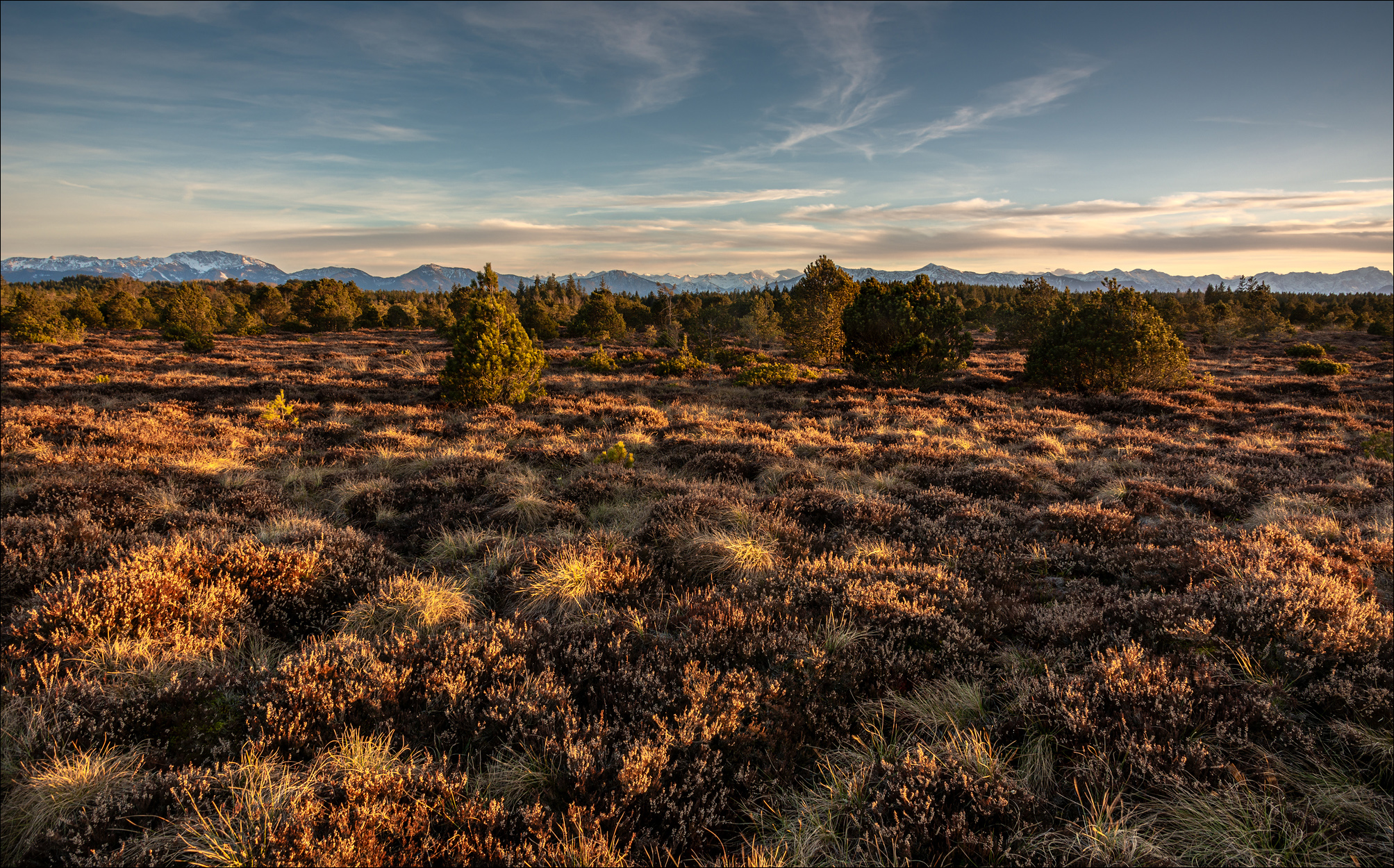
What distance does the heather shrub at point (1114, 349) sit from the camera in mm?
18094

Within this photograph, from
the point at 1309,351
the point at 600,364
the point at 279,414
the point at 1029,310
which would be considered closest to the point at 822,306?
the point at 600,364

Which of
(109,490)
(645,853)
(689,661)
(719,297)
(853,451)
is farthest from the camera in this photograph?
(719,297)

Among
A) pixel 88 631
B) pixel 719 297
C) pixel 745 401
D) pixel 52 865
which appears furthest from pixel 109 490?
pixel 719 297

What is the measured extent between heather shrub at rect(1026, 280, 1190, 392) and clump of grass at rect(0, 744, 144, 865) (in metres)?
23.3

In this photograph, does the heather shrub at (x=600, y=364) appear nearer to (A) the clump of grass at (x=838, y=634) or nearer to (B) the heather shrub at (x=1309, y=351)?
(A) the clump of grass at (x=838, y=634)

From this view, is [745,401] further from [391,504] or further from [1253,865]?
[1253,865]

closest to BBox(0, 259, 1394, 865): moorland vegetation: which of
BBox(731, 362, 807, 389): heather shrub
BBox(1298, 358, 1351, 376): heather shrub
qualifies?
BBox(731, 362, 807, 389): heather shrub

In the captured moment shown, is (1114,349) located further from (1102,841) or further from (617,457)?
(1102,841)

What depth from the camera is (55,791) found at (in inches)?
102

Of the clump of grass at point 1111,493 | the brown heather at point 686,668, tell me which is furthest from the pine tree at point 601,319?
the clump of grass at point 1111,493

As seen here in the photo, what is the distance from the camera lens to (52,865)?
2.32 meters

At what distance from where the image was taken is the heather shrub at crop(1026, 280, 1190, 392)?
712 inches

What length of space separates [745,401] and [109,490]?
14607mm

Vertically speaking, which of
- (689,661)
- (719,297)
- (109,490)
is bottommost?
(689,661)
